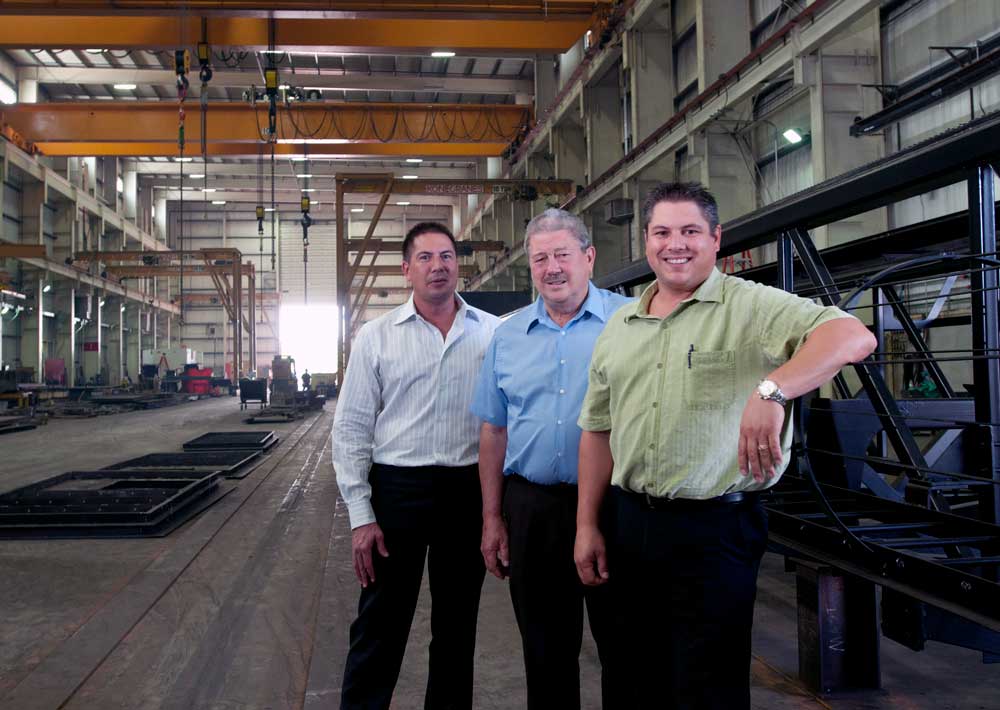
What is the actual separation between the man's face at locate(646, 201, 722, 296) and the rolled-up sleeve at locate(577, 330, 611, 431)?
0.27 meters

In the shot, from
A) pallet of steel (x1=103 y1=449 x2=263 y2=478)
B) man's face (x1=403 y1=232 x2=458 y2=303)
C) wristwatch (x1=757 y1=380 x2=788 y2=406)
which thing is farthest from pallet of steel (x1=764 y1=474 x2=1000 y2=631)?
pallet of steel (x1=103 y1=449 x2=263 y2=478)

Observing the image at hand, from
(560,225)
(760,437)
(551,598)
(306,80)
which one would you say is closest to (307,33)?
(306,80)

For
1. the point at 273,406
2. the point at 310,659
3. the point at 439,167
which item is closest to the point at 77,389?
the point at 273,406

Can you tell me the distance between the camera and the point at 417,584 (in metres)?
2.47

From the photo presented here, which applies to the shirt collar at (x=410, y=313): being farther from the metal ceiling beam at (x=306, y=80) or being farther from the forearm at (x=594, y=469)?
the metal ceiling beam at (x=306, y=80)

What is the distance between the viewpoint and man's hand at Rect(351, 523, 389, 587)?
7.65 feet

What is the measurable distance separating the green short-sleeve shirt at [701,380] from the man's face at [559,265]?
1.19 feet

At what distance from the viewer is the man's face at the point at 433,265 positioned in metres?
2.39

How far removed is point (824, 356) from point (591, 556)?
0.80 m

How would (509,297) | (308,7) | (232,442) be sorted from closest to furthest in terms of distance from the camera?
(232,442) → (509,297) → (308,7)

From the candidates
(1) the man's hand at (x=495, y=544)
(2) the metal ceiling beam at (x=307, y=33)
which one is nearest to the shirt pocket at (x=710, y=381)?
(1) the man's hand at (x=495, y=544)

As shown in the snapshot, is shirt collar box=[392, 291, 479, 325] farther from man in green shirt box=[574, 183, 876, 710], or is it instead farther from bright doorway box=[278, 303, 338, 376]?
bright doorway box=[278, 303, 338, 376]

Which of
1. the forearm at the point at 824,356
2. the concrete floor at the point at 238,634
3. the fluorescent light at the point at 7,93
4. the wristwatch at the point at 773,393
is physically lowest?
the concrete floor at the point at 238,634

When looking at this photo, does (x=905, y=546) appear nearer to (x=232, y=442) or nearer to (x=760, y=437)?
(x=760, y=437)
